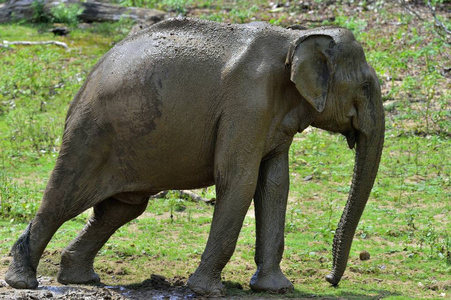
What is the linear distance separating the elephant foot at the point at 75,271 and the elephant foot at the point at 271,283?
4.84 ft

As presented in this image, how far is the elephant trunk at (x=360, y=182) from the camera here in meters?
7.02

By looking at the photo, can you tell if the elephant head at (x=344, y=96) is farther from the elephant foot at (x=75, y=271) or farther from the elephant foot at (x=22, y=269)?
the elephant foot at (x=22, y=269)

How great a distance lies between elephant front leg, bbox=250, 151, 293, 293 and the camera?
6.91 metres

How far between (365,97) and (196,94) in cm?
140

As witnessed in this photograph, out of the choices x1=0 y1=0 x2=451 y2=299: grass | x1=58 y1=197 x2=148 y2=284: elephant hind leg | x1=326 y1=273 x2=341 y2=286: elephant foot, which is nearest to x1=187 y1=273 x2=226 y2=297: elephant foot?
x1=0 y1=0 x2=451 y2=299: grass

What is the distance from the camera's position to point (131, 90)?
6629 mm

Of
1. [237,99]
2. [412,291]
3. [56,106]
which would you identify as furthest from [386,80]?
[237,99]

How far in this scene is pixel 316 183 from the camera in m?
10.8

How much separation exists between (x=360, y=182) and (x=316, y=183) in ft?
12.1

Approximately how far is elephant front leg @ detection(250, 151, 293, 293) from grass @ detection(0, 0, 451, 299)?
0.82ft

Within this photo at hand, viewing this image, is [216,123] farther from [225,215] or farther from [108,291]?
[108,291]

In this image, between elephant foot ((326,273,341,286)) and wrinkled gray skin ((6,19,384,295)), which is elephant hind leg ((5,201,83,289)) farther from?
elephant foot ((326,273,341,286))

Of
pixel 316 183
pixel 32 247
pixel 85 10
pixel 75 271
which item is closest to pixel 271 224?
pixel 75 271

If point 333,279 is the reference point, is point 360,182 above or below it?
above
